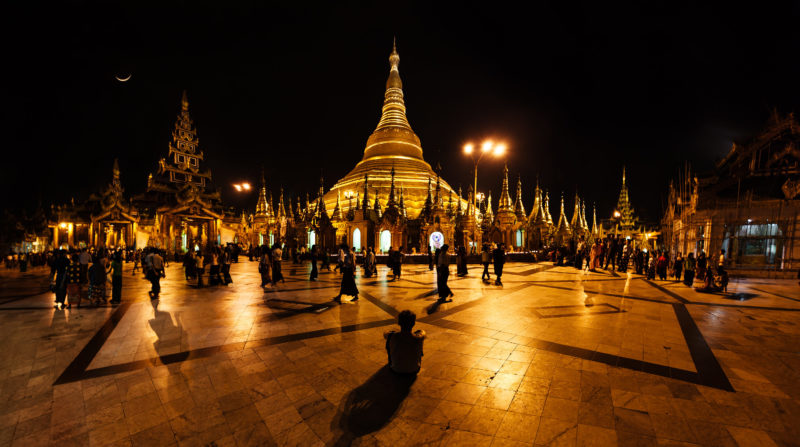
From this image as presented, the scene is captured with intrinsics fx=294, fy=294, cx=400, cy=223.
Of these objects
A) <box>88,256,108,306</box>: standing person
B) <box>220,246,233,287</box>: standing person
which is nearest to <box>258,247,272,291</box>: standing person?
<box>220,246,233,287</box>: standing person

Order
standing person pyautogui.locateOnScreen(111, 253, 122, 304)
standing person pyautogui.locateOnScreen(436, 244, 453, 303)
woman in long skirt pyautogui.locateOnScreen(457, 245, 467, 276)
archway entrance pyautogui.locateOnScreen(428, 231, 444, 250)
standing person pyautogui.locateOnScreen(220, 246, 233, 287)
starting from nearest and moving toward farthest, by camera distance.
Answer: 1. standing person pyautogui.locateOnScreen(436, 244, 453, 303)
2. standing person pyautogui.locateOnScreen(111, 253, 122, 304)
3. standing person pyautogui.locateOnScreen(220, 246, 233, 287)
4. woman in long skirt pyautogui.locateOnScreen(457, 245, 467, 276)
5. archway entrance pyautogui.locateOnScreen(428, 231, 444, 250)

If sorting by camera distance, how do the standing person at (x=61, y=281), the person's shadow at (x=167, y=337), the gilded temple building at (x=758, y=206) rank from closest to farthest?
the person's shadow at (x=167, y=337) < the standing person at (x=61, y=281) < the gilded temple building at (x=758, y=206)

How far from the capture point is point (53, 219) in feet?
106

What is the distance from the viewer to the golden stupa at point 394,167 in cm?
3453

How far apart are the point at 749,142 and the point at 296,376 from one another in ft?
90.2

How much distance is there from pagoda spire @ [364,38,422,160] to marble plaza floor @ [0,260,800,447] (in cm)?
3636

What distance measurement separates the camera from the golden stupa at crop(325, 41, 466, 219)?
34531 mm

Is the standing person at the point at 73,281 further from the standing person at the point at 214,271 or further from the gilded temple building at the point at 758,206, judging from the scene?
the gilded temple building at the point at 758,206

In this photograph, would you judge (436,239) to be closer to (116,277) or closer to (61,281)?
(116,277)

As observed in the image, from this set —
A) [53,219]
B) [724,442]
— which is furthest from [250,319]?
[53,219]

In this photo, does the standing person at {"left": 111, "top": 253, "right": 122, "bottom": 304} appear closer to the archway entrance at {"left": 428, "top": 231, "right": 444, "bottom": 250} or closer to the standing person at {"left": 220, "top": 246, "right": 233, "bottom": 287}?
the standing person at {"left": 220, "top": 246, "right": 233, "bottom": 287}

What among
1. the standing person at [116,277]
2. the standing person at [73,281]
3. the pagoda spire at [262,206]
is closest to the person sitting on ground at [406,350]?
the standing person at [116,277]

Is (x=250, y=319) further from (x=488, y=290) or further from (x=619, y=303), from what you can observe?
(x=619, y=303)

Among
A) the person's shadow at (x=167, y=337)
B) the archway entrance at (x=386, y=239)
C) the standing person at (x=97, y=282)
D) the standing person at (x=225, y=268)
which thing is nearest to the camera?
the person's shadow at (x=167, y=337)
